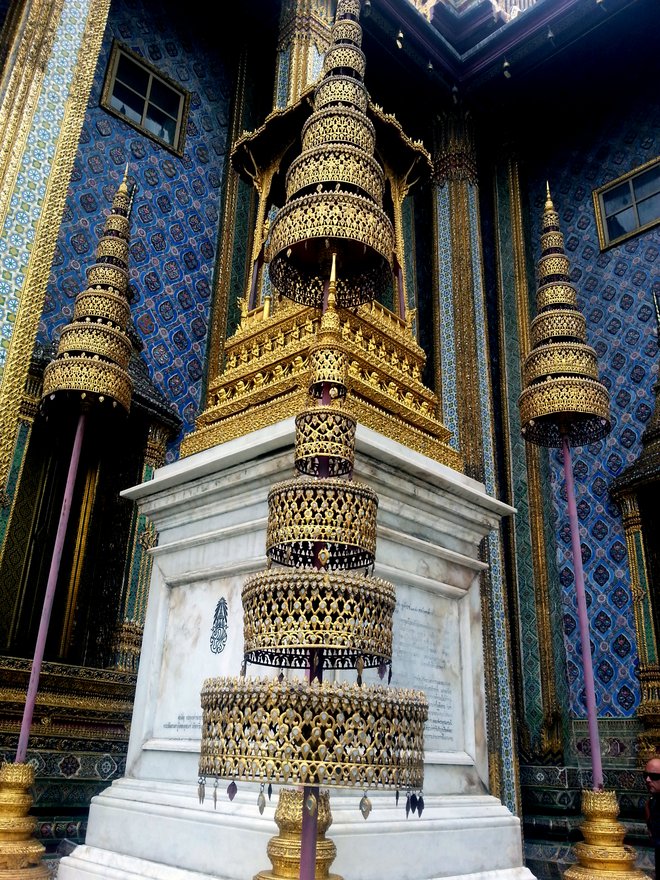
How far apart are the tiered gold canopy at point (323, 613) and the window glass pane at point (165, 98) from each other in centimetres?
431

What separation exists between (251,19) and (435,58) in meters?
1.63

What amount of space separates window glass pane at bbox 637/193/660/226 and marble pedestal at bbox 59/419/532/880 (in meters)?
4.37

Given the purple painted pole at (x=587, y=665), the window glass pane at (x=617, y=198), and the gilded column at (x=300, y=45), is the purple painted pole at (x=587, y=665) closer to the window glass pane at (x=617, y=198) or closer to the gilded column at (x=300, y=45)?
the gilded column at (x=300, y=45)

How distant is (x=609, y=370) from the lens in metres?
5.84

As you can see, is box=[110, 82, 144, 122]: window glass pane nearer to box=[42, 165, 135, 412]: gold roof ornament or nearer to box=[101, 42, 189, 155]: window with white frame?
box=[101, 42, 189, 155]: window with white frame

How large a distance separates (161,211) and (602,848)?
4.69m

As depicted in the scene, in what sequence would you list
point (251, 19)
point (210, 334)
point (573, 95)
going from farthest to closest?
1. point (573, 95)
2. point (251, 19)
3. point (210, 334)

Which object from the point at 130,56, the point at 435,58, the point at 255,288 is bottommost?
the point at 255,288

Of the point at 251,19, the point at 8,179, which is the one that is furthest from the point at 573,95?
the point at 8,179

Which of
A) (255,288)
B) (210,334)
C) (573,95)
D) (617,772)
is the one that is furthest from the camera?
(573,95)

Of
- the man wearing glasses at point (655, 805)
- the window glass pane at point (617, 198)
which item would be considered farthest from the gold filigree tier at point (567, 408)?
the window glass pane at point (617, 198)

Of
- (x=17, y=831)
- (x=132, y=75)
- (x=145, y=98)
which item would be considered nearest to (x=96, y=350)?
(x=17, y=831)

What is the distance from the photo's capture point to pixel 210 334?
5.32 meters

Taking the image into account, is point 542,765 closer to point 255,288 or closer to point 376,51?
point 255,288
